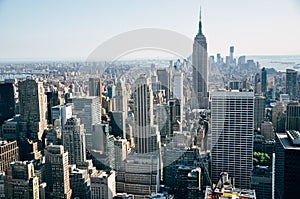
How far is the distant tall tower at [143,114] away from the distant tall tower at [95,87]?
0.66 m

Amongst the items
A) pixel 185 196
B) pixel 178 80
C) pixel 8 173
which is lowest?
pixel 185 196

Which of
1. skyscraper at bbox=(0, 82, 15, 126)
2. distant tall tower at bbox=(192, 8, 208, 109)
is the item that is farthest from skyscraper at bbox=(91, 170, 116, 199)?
skyscraper at bbox=(0, 82, 15, 126)

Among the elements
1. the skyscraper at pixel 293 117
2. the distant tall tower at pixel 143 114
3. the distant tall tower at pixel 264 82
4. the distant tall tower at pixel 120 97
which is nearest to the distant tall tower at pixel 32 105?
the distant tall tower at pixel 120 97

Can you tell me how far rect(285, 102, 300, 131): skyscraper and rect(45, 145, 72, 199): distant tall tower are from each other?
132 inches

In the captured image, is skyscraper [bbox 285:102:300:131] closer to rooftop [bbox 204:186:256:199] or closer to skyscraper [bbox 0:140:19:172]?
rooftop [bbox 204:186:256:199]

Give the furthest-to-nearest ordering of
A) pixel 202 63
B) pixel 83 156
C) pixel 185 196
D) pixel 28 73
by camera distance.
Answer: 1. pixel 28 73
2. pixel 202 63
3. pixel 83 156
4. pixel 185 196

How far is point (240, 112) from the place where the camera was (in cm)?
452

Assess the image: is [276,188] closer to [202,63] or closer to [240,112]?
[240,112]

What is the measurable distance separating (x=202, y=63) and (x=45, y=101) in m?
3.38

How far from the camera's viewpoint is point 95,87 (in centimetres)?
502

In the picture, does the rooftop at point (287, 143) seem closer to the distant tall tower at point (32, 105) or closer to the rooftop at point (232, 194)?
the rooftop at point (232, 194)

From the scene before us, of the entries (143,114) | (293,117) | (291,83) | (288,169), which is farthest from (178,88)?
(291,83)

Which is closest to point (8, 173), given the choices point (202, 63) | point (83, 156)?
point (83, 156)

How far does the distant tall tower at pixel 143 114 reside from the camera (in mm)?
4109
